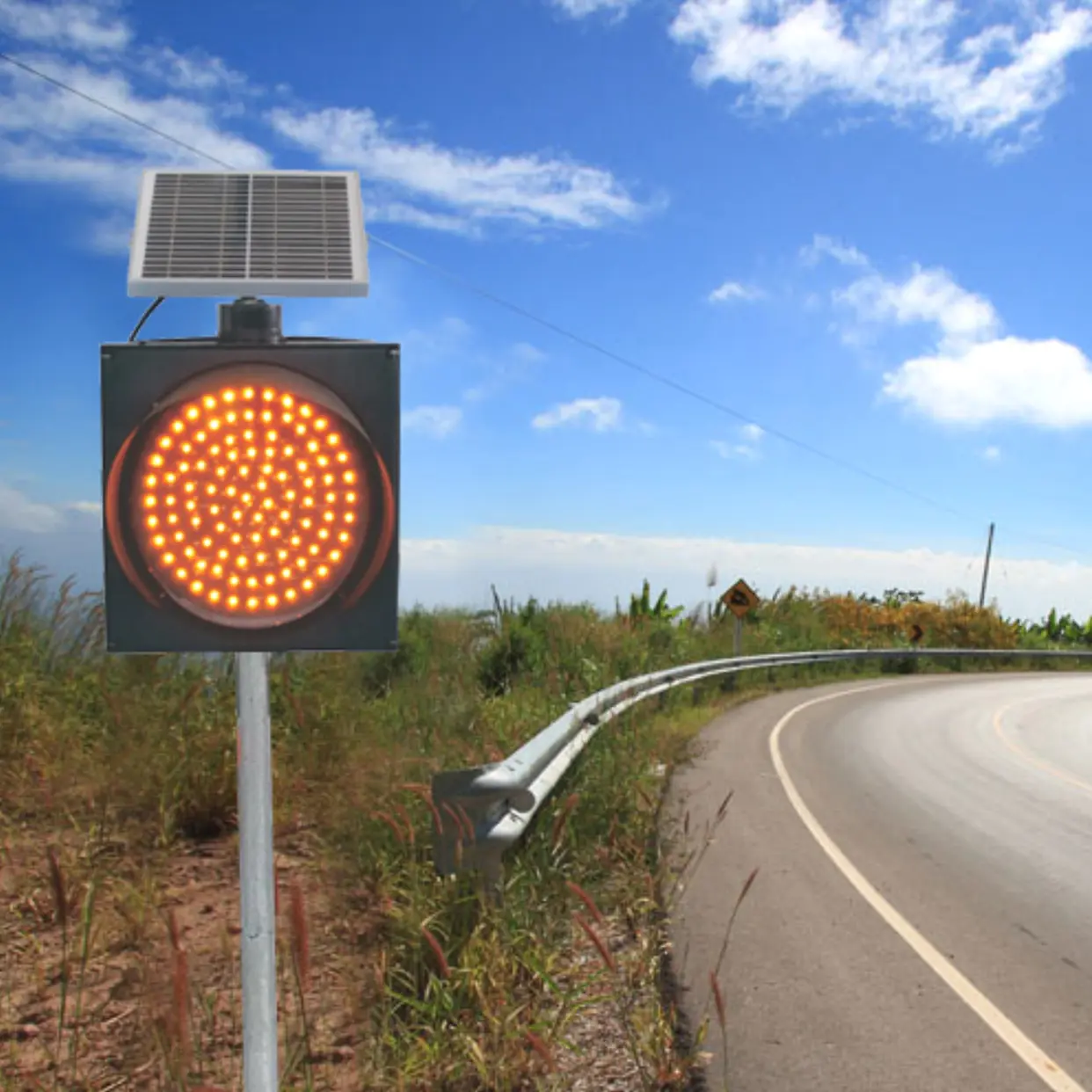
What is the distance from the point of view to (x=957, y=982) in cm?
643

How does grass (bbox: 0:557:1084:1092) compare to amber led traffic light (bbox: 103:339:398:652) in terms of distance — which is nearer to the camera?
amber led traffic light (bbox: 103:339:398:652)

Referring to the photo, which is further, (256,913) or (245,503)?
(256,913)

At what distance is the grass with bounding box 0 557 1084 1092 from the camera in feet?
14.9

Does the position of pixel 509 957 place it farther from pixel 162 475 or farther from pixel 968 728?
pixel 968 728

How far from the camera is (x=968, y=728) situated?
787 inches

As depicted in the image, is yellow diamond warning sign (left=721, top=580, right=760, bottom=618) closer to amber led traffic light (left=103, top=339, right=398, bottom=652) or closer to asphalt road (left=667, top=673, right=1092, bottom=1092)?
asphalt road (left=667, top=673, right=1092, bottom=1092)

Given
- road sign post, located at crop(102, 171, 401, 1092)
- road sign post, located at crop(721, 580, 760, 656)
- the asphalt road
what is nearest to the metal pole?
road sign post, located at crop(102, 171, 401, 1092)

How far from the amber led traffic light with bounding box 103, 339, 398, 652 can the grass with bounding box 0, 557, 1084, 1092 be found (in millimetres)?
1260

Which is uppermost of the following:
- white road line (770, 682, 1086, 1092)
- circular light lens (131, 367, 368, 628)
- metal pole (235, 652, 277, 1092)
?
circular light lens (131, 367, 368, 628)

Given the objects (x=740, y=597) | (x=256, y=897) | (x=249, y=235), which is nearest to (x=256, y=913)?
(x=256, y=897)

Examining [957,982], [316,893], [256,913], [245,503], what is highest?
[245,503]

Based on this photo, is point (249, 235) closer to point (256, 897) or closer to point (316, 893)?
point (256, 897)

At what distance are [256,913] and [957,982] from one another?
495 cm

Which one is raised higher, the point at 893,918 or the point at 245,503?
the point at 245,503
